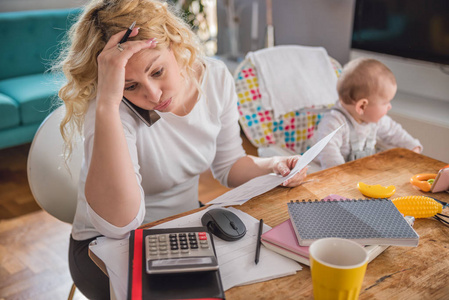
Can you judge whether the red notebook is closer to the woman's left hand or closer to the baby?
the woman's left hand

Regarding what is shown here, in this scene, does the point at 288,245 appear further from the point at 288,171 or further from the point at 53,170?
the point at 53,170

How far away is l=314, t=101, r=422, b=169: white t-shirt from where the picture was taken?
1680 millimetres

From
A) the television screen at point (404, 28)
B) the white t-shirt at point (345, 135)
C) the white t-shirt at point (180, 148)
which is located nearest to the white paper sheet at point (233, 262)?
the white t-shirt at point (180, 148)

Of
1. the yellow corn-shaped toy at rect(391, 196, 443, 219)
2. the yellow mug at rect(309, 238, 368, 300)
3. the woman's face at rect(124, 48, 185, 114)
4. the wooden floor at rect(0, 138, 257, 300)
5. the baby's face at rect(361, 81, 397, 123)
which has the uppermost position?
the woman's face at rect(124, 48, 185, 114)

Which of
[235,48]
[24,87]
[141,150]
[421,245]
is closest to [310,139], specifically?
[141,150]

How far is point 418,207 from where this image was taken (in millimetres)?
1074

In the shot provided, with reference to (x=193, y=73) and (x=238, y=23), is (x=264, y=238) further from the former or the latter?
(x=238, y=23)

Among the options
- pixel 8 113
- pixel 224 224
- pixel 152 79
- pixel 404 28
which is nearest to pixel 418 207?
pixel 224 224

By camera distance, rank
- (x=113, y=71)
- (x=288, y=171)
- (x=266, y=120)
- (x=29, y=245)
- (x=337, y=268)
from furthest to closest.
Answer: (x=29, y=245)
(x=266, y=120)
(x=288, y=171)
(x=113, y=71)
(x=337, y=268)

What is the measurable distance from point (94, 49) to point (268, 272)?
0.67m

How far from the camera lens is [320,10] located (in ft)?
10.2

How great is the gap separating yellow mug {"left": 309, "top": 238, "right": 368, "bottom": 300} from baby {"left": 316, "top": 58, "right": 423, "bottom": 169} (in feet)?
3.08

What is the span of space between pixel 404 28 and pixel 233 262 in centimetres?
200

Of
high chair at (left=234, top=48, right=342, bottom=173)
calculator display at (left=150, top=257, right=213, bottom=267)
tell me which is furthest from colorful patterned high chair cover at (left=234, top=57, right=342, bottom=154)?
calculator display at (left=150, top=257, right=213, bottom=267)
